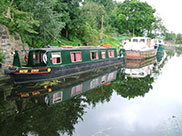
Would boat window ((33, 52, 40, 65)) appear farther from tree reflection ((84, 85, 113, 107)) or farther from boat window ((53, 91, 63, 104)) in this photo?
tree reflection ((84, 85, 113, 107))

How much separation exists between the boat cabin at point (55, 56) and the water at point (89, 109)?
1628 millimetres

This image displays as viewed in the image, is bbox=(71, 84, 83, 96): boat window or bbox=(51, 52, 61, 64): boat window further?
bbox=(51, 52, 61, 64): boat window

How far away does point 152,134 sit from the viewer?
6.62 m

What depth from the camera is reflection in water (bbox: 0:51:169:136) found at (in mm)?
6790

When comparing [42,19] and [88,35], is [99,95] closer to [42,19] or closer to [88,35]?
[42,19]

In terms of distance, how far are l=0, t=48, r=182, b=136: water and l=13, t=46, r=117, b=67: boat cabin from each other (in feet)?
5.34

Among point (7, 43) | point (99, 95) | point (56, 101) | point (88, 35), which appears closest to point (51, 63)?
point (7, 43)

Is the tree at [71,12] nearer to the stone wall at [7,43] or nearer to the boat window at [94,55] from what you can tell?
the boat window at [94,55]

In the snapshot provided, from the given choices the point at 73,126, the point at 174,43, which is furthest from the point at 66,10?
the point at 174,43

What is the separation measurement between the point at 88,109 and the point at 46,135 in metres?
2.99

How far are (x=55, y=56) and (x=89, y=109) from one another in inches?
234

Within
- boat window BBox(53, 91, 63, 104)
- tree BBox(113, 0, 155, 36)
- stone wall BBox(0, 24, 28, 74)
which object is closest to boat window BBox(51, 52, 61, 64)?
stone wall BBox(0, 24, 28, 74)

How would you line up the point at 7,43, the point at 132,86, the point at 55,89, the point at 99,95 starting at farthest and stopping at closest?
the point at 132,86 → the point at 7,43 → the point at 55,89 → the point at 99,95

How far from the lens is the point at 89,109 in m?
8.77
